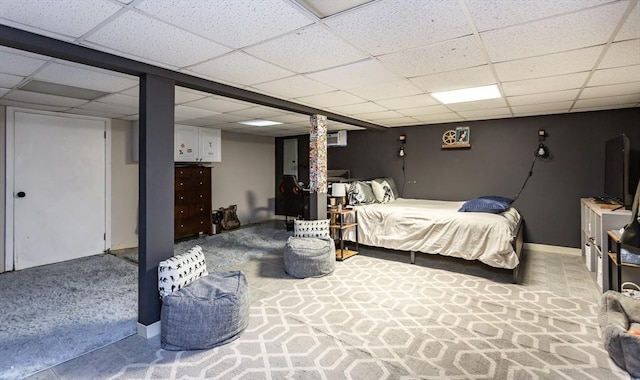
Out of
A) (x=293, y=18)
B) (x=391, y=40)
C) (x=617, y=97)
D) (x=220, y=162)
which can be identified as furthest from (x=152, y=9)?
(x=220, y=162)

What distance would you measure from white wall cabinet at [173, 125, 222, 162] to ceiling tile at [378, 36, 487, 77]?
172 inches

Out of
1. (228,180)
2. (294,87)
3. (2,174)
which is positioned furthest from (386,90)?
(2,174)

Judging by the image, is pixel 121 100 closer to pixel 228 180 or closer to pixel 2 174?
pixel 2 174

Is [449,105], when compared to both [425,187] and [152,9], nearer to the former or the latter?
[425,187]

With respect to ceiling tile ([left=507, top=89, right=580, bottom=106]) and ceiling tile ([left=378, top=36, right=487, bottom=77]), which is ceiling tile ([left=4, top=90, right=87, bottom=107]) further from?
ceiling tile ([left=507, top=89, right=580, bottom=106])

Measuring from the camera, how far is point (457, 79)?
3107mm

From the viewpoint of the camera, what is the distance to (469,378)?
200 cm

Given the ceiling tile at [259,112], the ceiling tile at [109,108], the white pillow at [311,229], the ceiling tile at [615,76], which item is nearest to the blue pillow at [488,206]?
the ceiling tile at [615,76]

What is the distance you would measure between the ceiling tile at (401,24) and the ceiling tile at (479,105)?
91.0 inches

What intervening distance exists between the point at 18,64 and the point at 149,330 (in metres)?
2.34

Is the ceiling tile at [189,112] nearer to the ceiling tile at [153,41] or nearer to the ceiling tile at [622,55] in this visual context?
the ceiling tile at [153,41]

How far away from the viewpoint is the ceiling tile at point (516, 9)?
170 cm

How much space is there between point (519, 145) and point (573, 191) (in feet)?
3.32

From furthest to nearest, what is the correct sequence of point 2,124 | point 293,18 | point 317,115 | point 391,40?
point 317,115
point 2,124
point 391,40
point 293,18
